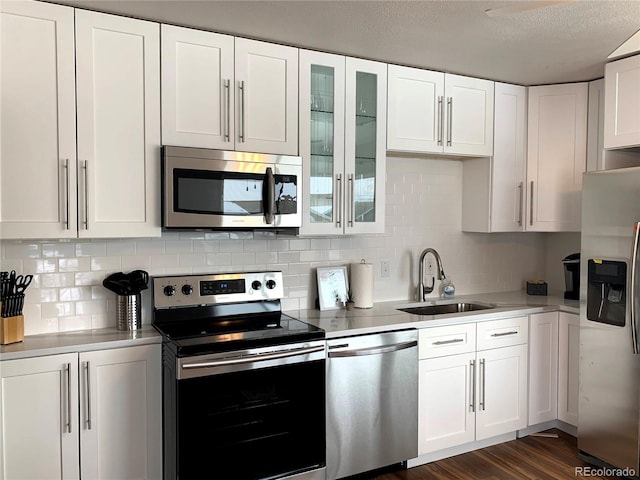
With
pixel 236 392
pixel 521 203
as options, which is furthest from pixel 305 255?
pixel 521 203

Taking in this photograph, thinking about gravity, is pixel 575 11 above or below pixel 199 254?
above

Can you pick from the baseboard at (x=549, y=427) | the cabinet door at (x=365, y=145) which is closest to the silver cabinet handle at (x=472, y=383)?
the baseboard at (x=549, y=427)

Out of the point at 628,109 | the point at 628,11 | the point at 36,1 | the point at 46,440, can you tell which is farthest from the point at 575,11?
the point at 46,440

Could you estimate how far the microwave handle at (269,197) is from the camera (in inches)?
112

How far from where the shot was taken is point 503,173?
378 centimetres

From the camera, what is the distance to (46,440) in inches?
92.0

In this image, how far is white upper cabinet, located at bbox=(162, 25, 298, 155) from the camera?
265 centimetres

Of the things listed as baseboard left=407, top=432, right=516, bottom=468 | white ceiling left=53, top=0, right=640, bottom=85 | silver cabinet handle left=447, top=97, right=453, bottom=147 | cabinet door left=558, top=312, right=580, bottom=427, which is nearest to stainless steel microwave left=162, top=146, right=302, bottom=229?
white ceiling left=53, top=0, right=640, bottom=85

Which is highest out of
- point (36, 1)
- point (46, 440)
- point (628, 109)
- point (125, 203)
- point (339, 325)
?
point (36, 1)

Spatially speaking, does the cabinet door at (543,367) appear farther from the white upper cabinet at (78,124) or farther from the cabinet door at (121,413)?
the white upper cabinet at (78,124)

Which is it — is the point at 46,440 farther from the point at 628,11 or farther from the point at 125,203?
the point at 628,11

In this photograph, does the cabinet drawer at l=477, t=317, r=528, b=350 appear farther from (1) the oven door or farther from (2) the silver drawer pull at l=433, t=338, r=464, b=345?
(1) the oven door

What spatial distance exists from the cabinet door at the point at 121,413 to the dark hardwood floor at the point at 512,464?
1.30 metres

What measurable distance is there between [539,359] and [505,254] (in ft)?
3.17
